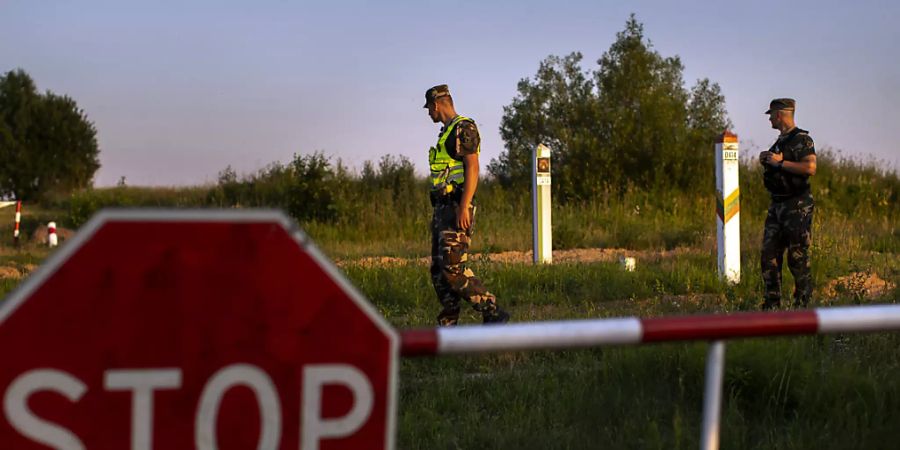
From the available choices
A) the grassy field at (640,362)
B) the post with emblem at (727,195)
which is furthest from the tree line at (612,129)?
the post with emblem at (727,195)

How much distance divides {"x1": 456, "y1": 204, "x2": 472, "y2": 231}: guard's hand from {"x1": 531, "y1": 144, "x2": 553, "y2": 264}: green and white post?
4.33 m

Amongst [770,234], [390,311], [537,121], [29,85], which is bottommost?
[390,311]

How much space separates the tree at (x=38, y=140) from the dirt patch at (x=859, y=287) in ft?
150

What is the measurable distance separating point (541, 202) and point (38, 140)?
155 feet

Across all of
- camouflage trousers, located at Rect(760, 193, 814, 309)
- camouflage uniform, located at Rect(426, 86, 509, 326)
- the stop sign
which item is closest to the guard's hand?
camouflage uniform, located at Rect(426, 86, 509, 326)

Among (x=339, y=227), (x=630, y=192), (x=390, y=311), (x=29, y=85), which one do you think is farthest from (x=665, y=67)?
(x=29, y=85)

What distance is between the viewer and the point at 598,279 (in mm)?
9133

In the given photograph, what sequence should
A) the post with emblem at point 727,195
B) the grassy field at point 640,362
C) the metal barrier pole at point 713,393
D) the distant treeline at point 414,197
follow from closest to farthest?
1. the metal barrier pole at point 713,393
2. the grassy field at point 640,362
3. the post with emblem at point 727,195
4. the distant treeline at point 414,197

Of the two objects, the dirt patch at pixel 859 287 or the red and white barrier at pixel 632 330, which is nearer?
the red and white barrier at pixel 632 330

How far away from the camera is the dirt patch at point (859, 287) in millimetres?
7730

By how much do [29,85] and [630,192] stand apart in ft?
148

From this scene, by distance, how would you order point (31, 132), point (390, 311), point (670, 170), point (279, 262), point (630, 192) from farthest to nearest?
point (31, 132), point (670, 170), point (630, 192), point (390, 311), point (279, 262)

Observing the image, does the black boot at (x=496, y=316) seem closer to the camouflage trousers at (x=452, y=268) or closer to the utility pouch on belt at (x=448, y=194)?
the camouflage trousers at (x=452, y=268)

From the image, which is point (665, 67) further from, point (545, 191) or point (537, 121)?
point (545, 191)
